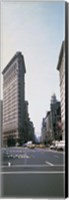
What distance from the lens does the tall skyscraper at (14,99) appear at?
599 centimetres

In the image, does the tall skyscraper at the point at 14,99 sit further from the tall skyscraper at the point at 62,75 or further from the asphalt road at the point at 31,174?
the tall skyscraper at the point at 62,75

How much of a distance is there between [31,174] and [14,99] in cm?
103

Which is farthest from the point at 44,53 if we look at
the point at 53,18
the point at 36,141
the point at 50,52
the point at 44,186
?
the point at 44,186

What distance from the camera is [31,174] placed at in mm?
5949

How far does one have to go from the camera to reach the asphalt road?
5.91 m

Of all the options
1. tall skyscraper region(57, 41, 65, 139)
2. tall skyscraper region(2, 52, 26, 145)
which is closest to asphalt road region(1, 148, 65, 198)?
tall skyscraper region(2, 52, 26, 145)

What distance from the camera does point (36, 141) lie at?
600 cm

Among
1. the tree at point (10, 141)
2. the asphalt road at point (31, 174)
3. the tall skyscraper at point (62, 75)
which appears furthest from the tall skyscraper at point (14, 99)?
the tall skyscraper at point (62, 75)

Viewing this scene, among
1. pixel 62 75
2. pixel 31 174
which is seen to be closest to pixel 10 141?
pixel 31 174

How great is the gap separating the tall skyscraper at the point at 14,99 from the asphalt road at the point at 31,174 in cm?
26

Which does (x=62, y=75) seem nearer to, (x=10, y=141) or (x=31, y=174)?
(x=10, y=141)

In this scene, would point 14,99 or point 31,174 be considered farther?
point 14,99

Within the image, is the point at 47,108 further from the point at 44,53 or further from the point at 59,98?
the point at 44,53

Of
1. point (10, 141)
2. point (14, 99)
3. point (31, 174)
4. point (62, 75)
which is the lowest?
point (31, 174)
